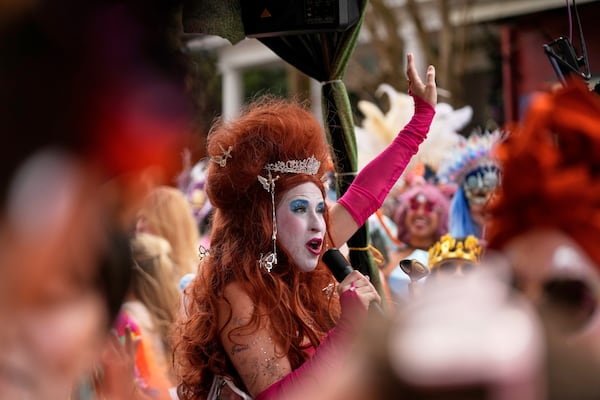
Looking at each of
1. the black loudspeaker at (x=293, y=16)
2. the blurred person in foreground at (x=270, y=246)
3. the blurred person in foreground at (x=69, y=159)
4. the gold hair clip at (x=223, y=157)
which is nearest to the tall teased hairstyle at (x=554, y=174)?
the blurred person in foreground at (x=69, y=159)

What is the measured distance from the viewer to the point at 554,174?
46.8 inches

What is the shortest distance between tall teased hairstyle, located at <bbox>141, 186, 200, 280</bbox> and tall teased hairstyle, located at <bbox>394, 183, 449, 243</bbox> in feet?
4.95

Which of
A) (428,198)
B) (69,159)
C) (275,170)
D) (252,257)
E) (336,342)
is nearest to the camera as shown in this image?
(69,159)

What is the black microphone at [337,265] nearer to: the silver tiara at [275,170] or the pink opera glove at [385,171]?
the silver tiara at [275,170]

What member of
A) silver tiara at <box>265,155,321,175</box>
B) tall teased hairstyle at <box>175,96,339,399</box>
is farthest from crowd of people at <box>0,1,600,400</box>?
silver tiara at <box>265,155,321,175</box>

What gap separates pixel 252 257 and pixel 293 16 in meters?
0.95

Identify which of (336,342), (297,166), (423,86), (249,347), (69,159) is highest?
(69,159)

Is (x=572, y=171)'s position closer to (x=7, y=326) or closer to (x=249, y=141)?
(x=7, y=326)

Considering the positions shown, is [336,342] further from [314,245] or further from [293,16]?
[293,16]

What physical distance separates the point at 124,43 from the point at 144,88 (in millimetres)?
62

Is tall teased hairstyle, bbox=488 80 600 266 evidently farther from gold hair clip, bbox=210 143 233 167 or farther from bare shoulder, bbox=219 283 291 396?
gold hair clip, bbox=210 143 233 167

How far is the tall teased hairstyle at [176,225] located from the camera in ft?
17.4

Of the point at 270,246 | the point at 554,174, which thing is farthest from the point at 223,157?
the point at 554,174

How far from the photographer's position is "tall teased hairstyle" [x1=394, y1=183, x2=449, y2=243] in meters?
Answer: 6.14
